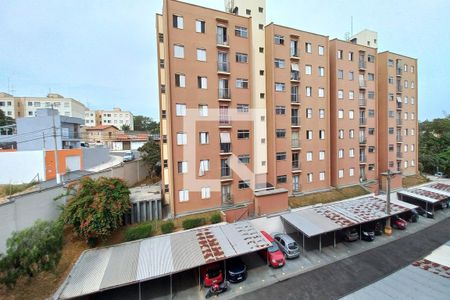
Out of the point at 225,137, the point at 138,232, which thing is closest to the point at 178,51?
the point at 225,137

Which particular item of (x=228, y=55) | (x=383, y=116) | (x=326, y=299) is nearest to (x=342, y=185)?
(x=383, y=116)

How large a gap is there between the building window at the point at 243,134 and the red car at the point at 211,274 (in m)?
13.1

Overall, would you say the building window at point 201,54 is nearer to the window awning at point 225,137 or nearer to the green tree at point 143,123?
the window awning at point 225,137

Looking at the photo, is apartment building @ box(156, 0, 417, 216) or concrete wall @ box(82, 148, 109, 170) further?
concrete wall @ box(82, 148, 109, 170)

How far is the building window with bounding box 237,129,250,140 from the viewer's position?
2327 cm

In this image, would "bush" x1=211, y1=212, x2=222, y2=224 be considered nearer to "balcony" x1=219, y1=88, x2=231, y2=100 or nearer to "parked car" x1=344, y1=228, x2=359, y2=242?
"balcony" x1=219, y1=88, x2=231, y2=100

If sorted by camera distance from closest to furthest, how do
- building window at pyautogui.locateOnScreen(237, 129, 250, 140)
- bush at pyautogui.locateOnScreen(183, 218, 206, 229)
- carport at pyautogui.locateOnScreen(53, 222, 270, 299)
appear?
carport at pyautogui.locateOnScreen(53, 222, 270, 299) → bush at pyautogui.locateOnScreen(183, 218, 206, 229) → building window at pyautogui.locateOnScreen(237, 129, 250, 140)

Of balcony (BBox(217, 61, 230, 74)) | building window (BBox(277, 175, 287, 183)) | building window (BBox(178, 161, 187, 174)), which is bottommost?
building window (BBox(277, 175, 287, 183))

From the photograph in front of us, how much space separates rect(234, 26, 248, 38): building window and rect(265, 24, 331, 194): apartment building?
127 inches

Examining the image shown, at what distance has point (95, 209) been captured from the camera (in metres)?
15.7

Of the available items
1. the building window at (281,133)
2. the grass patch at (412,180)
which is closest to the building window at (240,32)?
the building window at (281,133)

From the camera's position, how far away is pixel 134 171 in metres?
30.5

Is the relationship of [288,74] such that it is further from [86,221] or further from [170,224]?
[86,221]

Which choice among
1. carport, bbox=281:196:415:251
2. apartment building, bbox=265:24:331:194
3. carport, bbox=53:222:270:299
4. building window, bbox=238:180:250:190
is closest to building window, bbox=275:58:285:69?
apartment building, bbox=265:24:331:194
